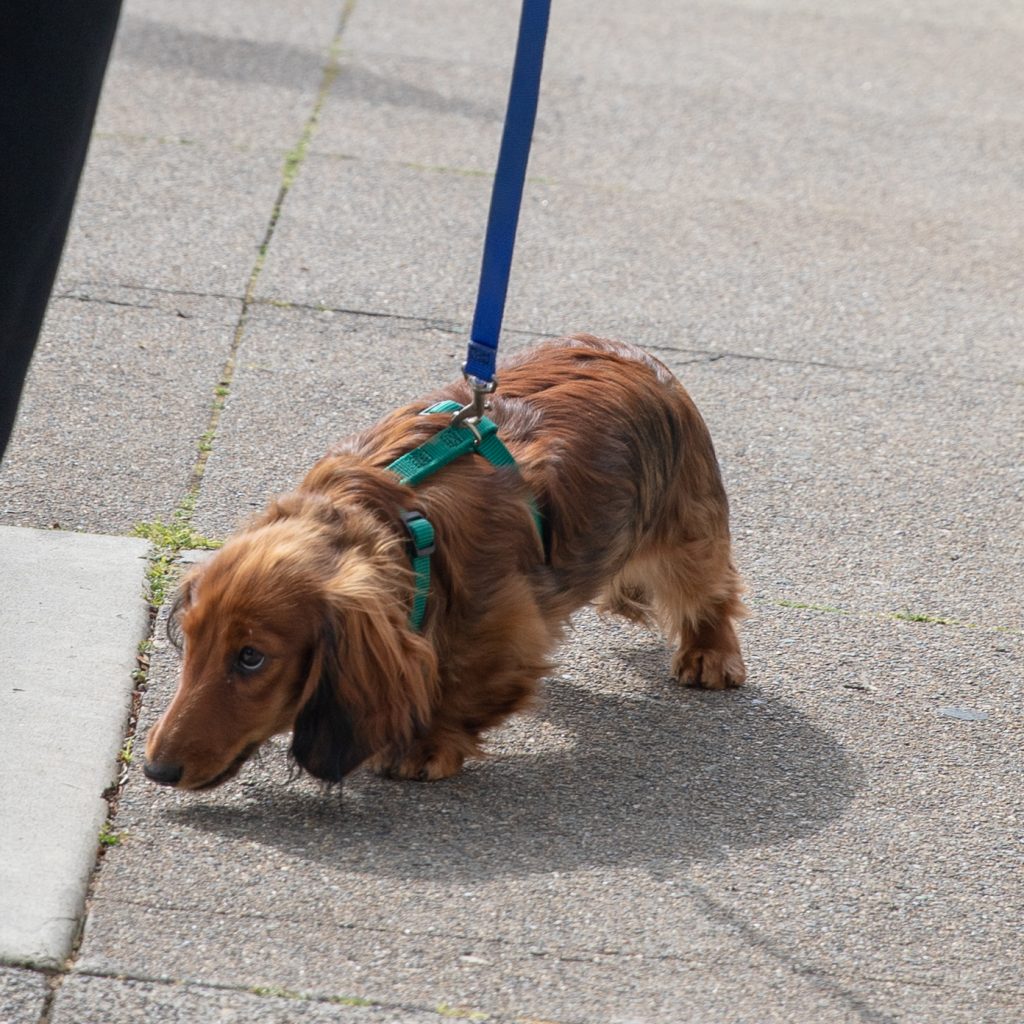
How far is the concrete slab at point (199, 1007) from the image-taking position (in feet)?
8.88

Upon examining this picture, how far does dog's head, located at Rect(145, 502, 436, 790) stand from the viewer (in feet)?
10.4

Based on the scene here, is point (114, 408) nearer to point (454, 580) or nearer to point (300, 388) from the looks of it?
point (300, 388)

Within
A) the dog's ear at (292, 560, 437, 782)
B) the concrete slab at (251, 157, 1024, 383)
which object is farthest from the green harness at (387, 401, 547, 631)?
the concrete slab at (251, 157, 1024, 383)

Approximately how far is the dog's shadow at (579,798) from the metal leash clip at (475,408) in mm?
746

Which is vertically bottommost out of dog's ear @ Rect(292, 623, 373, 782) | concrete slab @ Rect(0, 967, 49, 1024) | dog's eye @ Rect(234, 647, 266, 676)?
concrete slab @ Rect(0, 967, 49, 1024)

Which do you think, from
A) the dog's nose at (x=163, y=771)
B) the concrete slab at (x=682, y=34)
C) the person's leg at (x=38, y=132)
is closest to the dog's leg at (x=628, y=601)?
the dog's nose at (x=163, y=771)

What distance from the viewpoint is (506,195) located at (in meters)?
3.51

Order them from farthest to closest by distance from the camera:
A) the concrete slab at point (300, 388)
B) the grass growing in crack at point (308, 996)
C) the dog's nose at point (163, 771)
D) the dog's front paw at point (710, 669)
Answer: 1. the concrete slab at point (300, 388)
2. the dog's front paw at point (710, 669)
3. the dog's nose at point (163, 771)
4. the grass growing in crack at point (308, 996)

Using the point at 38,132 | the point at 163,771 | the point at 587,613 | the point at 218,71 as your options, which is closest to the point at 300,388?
the point at 587,613

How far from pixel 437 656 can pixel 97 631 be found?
0.89 meters

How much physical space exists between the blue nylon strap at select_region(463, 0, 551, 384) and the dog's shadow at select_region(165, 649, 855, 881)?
892 millimetres

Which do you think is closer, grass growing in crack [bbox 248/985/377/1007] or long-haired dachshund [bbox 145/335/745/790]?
grass growing in crack [bbox 248/985/377/1007]

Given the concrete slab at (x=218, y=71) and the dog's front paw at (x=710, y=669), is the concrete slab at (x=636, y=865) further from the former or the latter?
the concrete slab at (x=218, y=71)

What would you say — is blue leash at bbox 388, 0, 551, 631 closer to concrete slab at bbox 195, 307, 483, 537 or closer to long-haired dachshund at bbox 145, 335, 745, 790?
long-haired dachshund at bbox 145, 335, 745, 790
